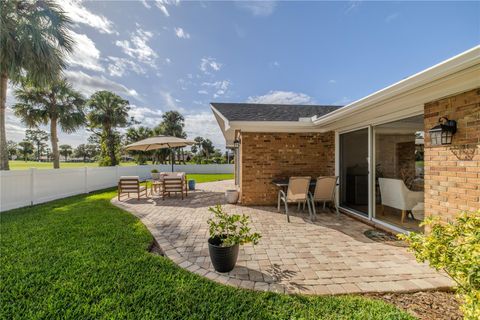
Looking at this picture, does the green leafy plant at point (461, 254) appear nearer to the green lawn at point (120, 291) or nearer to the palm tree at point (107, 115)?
the green lawn at point (120, 291)

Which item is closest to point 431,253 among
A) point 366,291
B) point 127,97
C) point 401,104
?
point 366,291

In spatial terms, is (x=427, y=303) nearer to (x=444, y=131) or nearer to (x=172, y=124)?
(x=444, y=131)

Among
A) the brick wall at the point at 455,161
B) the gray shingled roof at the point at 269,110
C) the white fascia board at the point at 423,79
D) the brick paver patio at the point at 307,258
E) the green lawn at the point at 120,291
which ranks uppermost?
the gray shingled roof at the point at 269,110

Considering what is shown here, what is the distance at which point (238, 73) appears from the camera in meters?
11.7

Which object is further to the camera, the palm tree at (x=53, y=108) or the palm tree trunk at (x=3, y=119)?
the palm tree at (x=53, y=108)

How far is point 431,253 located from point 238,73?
461 inches

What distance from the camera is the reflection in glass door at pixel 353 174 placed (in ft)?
20.4

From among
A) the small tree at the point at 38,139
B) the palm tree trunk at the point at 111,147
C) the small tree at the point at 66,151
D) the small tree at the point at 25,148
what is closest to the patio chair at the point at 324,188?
the palm tree trunk at the point at 111,147

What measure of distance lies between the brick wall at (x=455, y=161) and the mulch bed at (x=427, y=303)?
4.77ft

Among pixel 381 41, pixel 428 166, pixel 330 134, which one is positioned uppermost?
pixel 381 41

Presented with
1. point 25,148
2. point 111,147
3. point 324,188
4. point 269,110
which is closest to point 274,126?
point 269,110

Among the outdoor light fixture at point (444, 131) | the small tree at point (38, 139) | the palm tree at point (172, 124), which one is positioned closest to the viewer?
the outdoor light fixture at point (444, 131)

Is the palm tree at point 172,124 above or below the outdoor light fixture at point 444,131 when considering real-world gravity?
above

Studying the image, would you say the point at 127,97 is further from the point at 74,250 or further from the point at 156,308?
the point at 156,308
